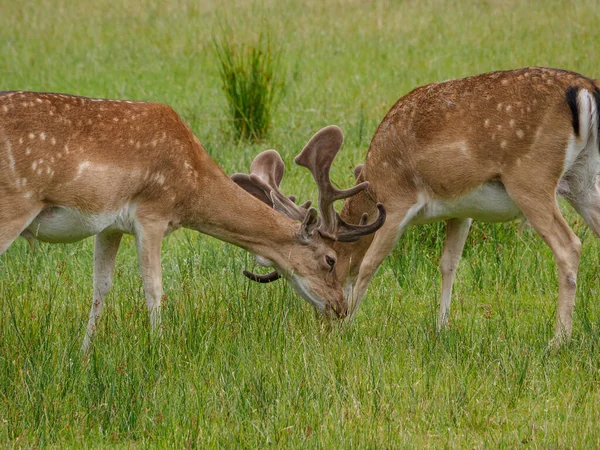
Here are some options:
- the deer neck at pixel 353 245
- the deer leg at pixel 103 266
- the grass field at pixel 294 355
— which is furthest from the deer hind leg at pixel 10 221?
the deer neck at pixel 353 245

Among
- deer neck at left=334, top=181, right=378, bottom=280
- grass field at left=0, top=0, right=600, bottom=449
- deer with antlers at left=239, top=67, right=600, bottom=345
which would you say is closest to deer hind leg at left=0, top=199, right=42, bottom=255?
grass field at left=0, top=0, right=600, bottom=449

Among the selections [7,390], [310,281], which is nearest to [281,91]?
[310,281]

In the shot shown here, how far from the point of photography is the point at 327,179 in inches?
259

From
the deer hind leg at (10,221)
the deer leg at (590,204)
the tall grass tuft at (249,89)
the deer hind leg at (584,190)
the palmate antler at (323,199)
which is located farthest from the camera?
the tall grass tuft at (249,89)

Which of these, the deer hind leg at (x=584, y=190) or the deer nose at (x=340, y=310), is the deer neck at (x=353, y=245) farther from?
the deer hind leg at (x=584, y=190)

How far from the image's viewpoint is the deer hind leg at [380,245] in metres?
6.49

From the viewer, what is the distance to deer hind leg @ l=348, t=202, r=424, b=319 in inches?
255

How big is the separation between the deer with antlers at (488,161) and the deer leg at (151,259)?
40.6 inches

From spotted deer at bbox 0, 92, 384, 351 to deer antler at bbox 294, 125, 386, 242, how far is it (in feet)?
0.18

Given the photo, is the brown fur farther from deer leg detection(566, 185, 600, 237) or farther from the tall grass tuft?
the tall grass tuft

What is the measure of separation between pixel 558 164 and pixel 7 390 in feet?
10.2

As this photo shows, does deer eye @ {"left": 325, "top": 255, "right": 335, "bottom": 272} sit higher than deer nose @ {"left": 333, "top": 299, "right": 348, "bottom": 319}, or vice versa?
deer eye @ {"left": 325, "top": 255, "right": 335, "bottom": 272}

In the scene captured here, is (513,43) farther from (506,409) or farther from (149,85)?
(506,409)

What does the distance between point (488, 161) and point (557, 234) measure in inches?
21.9
